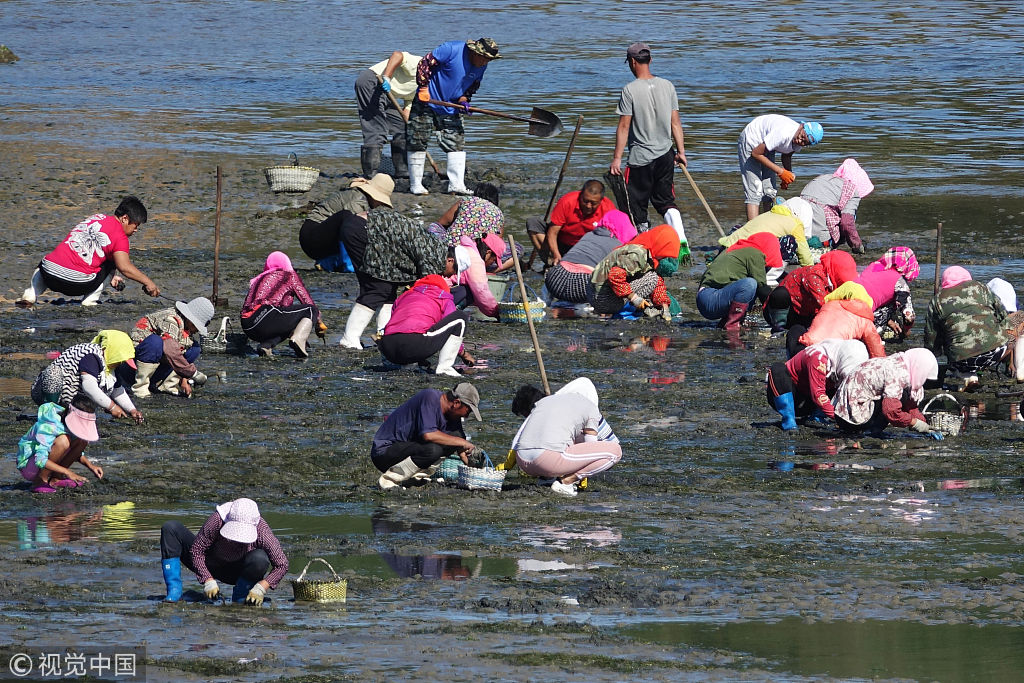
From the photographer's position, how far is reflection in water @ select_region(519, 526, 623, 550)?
27.6 ft

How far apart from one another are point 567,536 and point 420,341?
3.81 meters

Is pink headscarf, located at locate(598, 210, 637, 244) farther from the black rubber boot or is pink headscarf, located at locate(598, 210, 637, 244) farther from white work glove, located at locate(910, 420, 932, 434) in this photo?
white work glove, located at locate(910, 420, 932, 434)

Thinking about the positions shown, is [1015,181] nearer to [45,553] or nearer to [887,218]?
[887,218]

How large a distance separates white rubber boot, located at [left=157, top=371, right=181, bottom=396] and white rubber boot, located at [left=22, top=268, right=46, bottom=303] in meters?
2.79

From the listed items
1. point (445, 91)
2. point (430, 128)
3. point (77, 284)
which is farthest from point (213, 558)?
point (445, 91)

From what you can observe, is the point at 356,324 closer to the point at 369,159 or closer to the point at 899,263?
the point at 899,263

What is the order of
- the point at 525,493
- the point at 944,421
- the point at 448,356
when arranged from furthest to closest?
the point at 448,356 < the point at 944,421 < the point at 525,493

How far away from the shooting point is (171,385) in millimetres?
11602

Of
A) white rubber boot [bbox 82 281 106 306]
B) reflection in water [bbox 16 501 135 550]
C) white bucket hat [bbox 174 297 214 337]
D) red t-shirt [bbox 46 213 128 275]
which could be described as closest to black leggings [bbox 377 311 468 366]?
white bucket hat [bbox 174 297 214 337]

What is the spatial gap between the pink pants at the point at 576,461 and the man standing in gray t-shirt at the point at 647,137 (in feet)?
21.1

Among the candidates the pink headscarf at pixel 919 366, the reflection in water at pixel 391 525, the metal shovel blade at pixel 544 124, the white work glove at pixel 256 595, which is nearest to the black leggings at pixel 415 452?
the reflection in water at pixel 391 525

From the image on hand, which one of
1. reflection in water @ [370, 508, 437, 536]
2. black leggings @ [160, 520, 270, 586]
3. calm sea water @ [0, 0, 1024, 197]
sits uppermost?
black leggings @ [160, 520, 270, 586]

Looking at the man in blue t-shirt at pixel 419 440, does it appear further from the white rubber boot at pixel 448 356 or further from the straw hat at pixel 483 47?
the straw hat at pixel 483 47

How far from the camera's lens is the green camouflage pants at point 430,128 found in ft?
57.7
